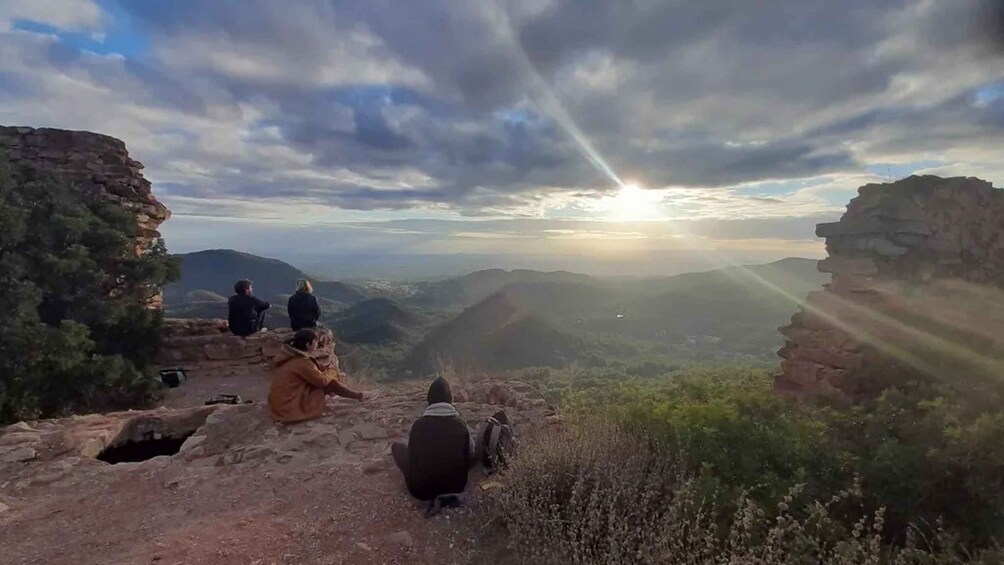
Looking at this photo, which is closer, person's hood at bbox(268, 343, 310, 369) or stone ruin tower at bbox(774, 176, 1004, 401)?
person's hood at bbox(268, 343, 310, 369)

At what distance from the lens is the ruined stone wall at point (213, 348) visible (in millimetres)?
10398

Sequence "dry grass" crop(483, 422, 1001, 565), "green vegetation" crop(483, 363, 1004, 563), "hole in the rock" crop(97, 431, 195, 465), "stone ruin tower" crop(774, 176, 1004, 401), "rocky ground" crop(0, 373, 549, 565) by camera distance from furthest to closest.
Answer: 1. "hole in the rock" crop(97, 431, 195, 465)
2. "stone ruin tower" crop(774, 176, 1004, 401)
3. "rocky ground" crop(0, 373, 549, 565)
4. "green vegetation" crop(483, 363, 1004, 563)
5. "dry grass" crop(483, 422, 1001, 565)

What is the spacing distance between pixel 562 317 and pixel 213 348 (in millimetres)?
33059

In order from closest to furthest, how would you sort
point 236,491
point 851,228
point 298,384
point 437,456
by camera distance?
point 437,456, point 236,491, point 298,384, point 851,228

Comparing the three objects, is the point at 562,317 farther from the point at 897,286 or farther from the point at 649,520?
the point at 649,520

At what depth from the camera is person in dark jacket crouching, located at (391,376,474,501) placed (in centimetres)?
420

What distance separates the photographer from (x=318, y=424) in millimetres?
6148

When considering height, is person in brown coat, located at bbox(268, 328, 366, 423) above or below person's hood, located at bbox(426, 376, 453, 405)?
below

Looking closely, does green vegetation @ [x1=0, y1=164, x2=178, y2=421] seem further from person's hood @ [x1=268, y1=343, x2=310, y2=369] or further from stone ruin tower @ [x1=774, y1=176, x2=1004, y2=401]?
stone ruin tower @ [x1=774, y1=176, x2=1004, y2=401]

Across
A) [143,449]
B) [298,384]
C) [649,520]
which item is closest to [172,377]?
[143,449]

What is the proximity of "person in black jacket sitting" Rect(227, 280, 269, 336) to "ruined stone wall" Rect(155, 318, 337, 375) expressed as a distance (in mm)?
164

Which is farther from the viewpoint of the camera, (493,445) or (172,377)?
(172,377)

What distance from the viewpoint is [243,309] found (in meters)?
10.8

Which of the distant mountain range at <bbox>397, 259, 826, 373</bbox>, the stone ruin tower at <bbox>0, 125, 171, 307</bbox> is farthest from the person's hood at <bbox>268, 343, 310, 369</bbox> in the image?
the distant mountain range at <bbox>397, 259, 826, 373</bbox>
